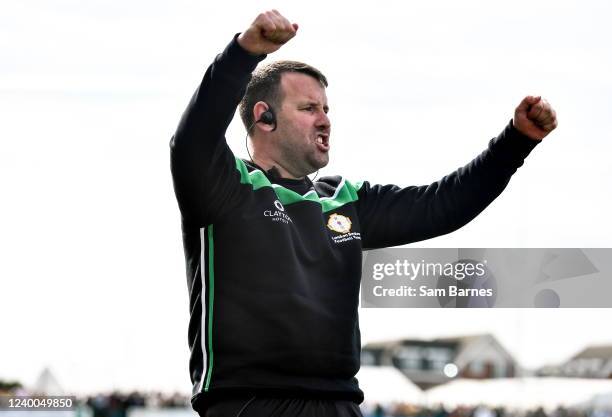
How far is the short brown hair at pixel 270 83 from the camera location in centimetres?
446

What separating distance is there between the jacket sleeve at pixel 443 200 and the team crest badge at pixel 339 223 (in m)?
0.22

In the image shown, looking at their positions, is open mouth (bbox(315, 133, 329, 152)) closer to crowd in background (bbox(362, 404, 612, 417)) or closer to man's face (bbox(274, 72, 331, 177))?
man's face (bbox(274, 72, 331, 177))

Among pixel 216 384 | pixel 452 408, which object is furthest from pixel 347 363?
pixel 452 408

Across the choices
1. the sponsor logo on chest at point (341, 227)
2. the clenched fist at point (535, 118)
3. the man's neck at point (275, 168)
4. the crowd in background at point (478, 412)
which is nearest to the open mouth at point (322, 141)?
the man's neck at point (275, 168)

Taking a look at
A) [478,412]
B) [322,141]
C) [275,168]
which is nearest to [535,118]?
[322,141]

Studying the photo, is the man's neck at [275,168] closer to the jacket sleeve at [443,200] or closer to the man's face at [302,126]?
the man's face at [302,126]

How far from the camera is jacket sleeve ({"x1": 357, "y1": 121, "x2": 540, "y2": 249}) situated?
14.6 feet

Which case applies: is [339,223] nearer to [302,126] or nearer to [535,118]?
[302,126]

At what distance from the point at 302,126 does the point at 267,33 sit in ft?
2.76

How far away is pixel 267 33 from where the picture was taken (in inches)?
139

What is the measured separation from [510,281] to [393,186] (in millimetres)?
12283

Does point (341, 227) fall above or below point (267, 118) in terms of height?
below

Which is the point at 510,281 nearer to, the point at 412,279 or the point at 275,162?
the point at 412,279

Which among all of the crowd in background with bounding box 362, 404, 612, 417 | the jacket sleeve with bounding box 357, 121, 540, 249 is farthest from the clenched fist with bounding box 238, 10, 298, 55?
the crowd in background with bounding box 362, 404, 612, 417
